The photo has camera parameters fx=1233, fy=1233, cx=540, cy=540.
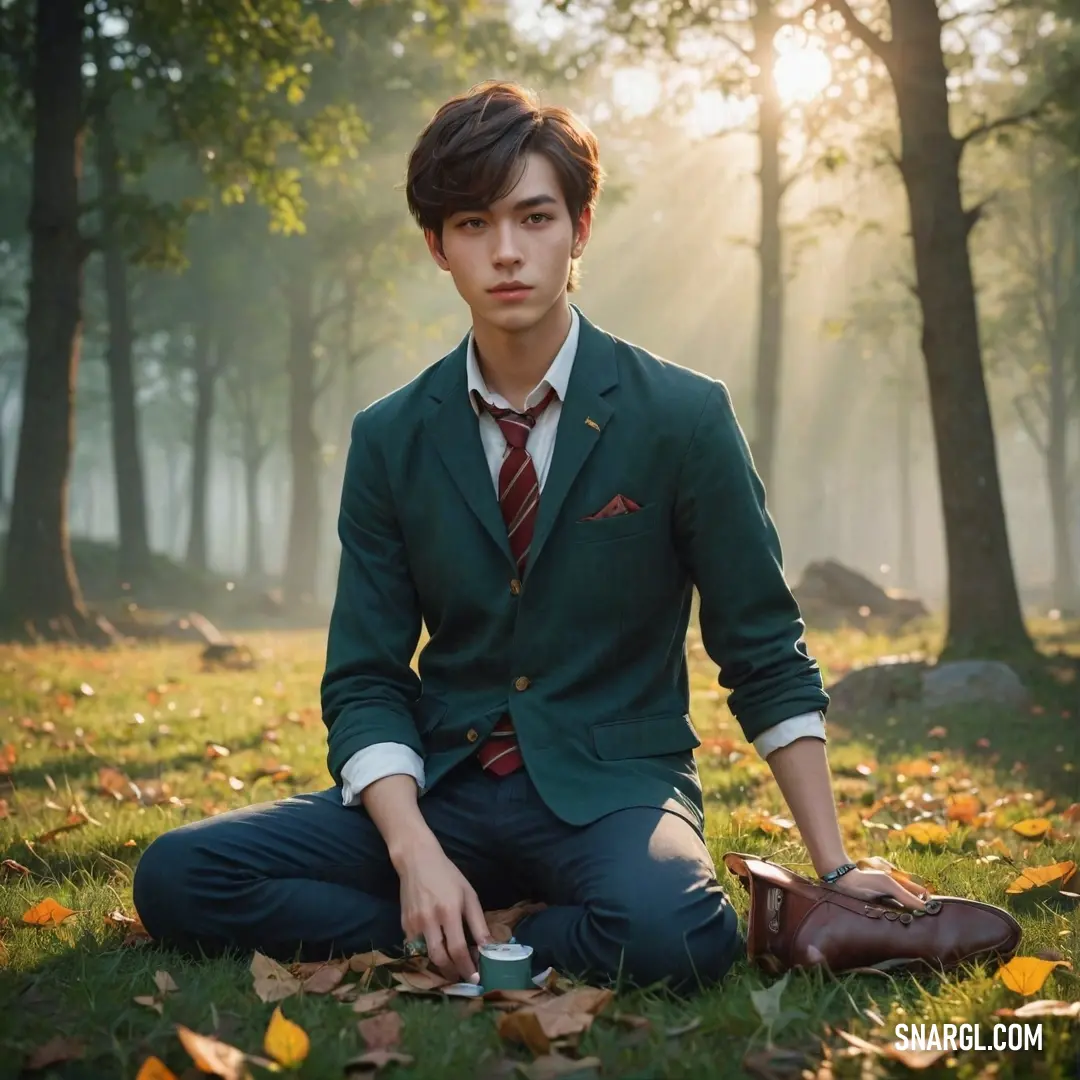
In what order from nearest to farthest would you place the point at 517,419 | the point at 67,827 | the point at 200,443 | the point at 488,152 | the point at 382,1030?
the point at 382,1030
the point at 488,152
the point at 517,419
the point at 67,827
the point at 200,443

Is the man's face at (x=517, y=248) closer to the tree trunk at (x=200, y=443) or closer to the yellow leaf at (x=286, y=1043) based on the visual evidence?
the yellow leaf at (x=286, y=1043)

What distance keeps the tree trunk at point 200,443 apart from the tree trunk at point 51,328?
13301 mm

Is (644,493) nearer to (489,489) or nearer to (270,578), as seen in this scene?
(489,489)

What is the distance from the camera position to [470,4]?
36.0 ft

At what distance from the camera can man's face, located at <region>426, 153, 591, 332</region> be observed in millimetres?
3180

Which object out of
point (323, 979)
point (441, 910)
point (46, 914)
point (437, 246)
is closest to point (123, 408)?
point (46, 914)

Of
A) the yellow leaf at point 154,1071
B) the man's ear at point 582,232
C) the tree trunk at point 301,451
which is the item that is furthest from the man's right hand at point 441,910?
the tree trunk at point 301,451

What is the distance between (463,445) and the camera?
3342mm

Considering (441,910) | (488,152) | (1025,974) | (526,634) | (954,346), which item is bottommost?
(1025,974)

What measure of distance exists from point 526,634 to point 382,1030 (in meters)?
1.07

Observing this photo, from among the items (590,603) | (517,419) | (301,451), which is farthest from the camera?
(301,451)

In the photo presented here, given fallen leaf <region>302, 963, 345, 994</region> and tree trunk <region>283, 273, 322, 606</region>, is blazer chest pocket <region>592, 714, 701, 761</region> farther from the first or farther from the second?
tree trunk <region>283, 273, 322, 606</region>

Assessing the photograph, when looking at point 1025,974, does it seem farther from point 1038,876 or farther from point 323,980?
point 323,980
